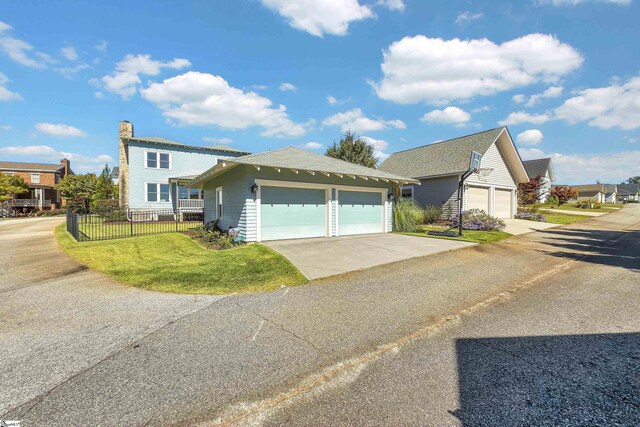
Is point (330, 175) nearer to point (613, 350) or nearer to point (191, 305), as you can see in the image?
point (191, 305)

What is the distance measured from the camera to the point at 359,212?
13445 millimetres

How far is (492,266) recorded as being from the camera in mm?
7395

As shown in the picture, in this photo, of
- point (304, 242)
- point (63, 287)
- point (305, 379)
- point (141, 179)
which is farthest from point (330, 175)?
point (141, 179)

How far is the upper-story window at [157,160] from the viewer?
22.0 metres

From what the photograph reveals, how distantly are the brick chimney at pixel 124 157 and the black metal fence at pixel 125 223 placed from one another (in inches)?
94.8

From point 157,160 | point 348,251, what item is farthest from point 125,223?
point 348,251

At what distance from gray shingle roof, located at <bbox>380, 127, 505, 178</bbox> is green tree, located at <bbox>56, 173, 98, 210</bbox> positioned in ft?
104

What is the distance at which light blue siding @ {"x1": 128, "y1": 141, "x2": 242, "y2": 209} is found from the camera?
21375 mm

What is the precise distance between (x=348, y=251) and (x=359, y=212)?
Result: 14.8 feet

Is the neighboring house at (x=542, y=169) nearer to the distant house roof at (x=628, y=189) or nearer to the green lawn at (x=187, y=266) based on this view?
the green lawn at (x=187, y=266)

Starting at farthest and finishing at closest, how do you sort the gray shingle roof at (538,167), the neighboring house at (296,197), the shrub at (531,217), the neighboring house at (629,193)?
the neighboring house at (629,193) → the gray shingle roof at (538,167) → the shrub at (531,217) → the neighboring house at (296,197)

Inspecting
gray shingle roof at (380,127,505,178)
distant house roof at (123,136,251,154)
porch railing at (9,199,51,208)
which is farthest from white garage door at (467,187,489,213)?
porch railing at (9,199,51,208)

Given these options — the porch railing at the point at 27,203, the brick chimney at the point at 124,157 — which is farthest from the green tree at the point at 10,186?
the brick chimney at the point at 124,157

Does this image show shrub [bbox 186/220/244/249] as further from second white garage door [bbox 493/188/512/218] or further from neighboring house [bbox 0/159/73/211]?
neighboring house [bbox 0/159/73/211]
